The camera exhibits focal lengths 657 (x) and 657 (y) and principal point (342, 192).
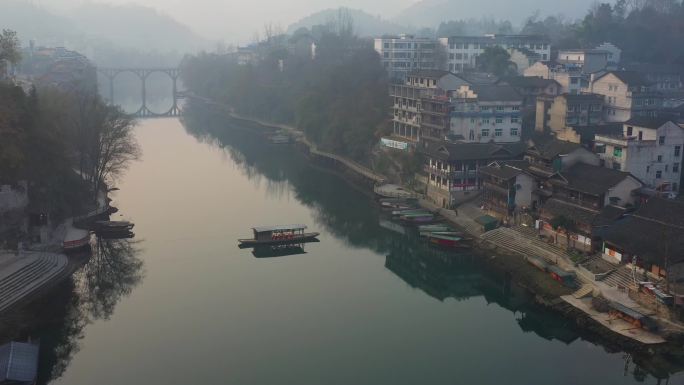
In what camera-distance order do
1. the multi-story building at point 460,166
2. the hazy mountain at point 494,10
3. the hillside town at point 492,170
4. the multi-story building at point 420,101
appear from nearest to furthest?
the hillside town at point 492,170
the multi-story building at point 460,166
the multi-story building at point 420,101
the hazy mountain at point 494,10

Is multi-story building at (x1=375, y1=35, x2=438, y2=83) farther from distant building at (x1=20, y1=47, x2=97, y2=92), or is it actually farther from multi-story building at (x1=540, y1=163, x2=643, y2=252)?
multi-story building at (x1=540, y1=163, x2=643, y2=252)

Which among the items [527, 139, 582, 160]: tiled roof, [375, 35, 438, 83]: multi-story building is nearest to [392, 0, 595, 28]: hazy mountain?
[375, 35, 438, 83]: multi-story building

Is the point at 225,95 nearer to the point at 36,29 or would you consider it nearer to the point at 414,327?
the point at 414,327

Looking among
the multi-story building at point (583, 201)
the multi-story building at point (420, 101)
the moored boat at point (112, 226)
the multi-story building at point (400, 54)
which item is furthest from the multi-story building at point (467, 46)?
the moored boat at point (112, 226)

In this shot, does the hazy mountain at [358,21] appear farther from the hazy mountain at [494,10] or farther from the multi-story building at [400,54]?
the multi-story building at [400,54]

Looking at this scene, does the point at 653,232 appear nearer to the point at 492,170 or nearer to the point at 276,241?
the point at 492,170
